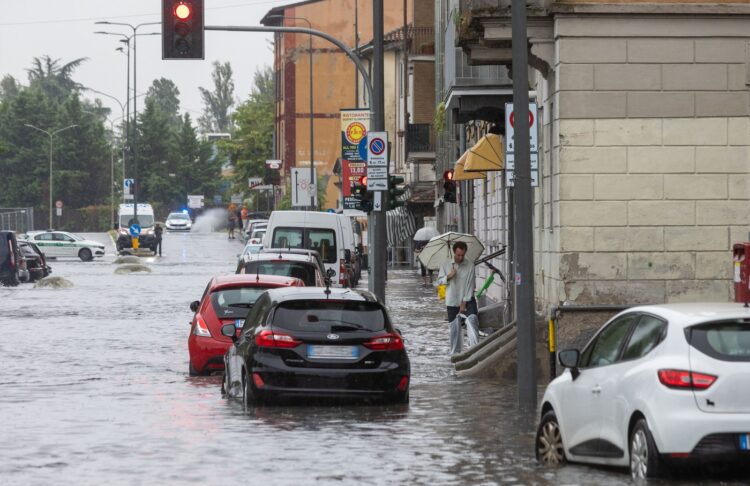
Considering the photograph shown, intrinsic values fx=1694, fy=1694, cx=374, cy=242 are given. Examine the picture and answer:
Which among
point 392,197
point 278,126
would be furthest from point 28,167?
point 392,197

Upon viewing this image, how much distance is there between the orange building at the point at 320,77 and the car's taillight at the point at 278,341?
85.7 metres

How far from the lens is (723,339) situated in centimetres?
1042

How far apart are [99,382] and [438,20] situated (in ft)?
109

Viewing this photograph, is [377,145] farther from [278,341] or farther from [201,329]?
[278,341]

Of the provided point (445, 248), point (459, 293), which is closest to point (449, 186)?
point (445, 248)

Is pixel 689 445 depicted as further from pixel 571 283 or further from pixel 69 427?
pixel 571 283

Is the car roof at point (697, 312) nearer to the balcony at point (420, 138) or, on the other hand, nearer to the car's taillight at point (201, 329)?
the car's taillight at point (201, 329)

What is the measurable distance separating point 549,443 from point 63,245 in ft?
236

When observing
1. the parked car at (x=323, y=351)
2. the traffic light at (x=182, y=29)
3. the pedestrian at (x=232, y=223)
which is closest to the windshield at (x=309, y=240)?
the traffic light at (x=182, y=29)

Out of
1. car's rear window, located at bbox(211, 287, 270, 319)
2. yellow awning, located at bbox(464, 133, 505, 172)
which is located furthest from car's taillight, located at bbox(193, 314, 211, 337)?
yellow awning, located at bbox(464, 133, 505, 172)

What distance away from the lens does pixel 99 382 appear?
70.0 feet

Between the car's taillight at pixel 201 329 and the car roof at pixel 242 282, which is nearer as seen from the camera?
the car's taillight at pixel 201 329

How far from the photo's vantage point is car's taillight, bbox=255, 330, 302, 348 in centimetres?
1661

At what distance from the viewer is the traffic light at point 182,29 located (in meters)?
24.7
